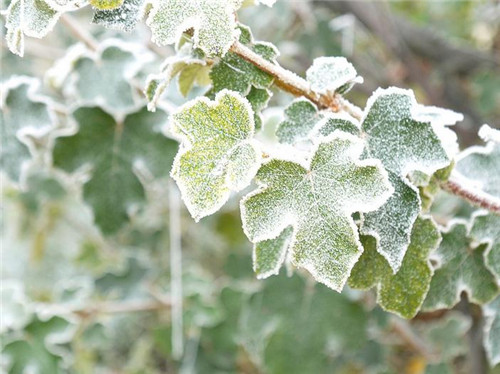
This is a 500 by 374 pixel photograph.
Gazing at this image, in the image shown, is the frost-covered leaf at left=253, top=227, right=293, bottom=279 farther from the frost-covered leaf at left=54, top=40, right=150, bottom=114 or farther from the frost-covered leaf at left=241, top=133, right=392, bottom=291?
the frost-covered leaf at left=54, top=40, right=150, bottom=114

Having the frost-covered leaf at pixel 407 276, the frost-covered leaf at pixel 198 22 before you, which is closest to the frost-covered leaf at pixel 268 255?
the frost-covered leaf at pixel 407 276

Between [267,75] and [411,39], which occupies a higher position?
[267,75]

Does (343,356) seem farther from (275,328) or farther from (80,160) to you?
(80,160)

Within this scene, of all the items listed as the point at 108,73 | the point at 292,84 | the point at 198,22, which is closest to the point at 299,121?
the point at 292,84

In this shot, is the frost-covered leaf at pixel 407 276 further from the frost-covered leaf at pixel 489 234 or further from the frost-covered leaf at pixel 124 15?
the frost-covered leaf at pixel 124 15

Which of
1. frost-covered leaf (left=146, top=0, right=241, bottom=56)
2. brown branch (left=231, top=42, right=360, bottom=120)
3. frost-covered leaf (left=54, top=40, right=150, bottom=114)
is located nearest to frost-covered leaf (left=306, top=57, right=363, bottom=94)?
brown branch (left=231, top=42, right=360, bottom=120)

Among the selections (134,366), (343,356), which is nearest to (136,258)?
(134,366)
